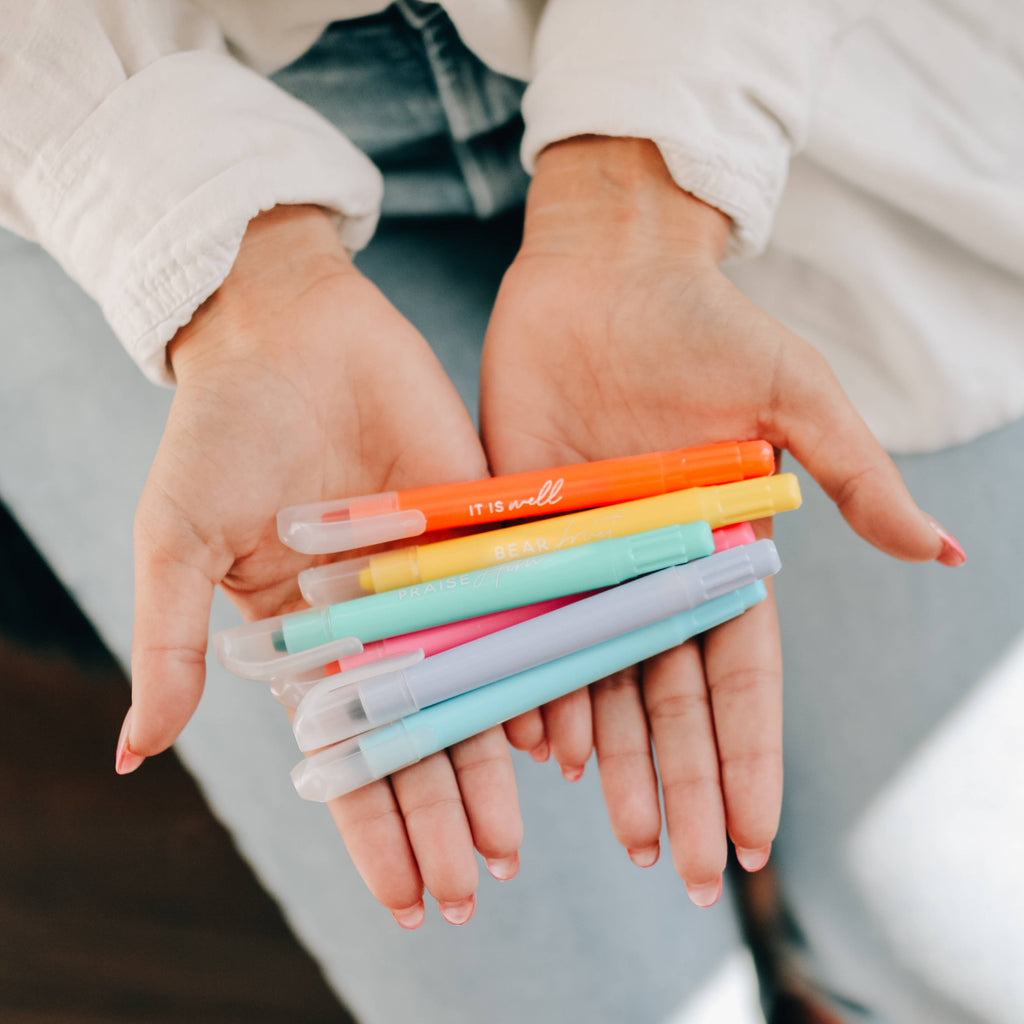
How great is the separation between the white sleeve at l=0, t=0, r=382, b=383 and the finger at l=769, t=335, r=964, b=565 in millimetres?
395

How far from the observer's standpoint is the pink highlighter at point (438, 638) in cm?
54

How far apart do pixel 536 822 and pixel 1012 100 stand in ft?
2.48

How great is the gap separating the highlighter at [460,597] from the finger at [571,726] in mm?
77

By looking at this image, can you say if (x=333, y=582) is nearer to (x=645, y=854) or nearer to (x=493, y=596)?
(x=493, y=596)

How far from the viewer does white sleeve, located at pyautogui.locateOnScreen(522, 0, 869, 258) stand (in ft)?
2.01

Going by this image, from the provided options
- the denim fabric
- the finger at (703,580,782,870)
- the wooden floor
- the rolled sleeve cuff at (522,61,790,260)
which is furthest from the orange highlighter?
the wooden floor

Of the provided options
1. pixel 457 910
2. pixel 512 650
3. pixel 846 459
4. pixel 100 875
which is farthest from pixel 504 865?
pixel 100 875

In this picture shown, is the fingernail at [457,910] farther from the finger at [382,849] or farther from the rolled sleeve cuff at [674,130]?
the rolled sleeve cuff at [674,130]

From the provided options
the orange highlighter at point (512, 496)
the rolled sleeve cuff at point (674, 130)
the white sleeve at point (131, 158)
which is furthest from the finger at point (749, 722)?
the white sleeve at point (131, 158)

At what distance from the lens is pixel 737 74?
2.02ft

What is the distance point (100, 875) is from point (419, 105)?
85 cm

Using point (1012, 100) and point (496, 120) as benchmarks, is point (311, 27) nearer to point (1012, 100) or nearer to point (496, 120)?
point (496, 120)

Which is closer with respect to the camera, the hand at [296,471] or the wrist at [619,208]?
the hand at [296,471]

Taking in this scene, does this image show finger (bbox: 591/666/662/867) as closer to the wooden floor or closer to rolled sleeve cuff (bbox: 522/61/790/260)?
rolled sleeve cuff (bbox: 522/61/790/260)
